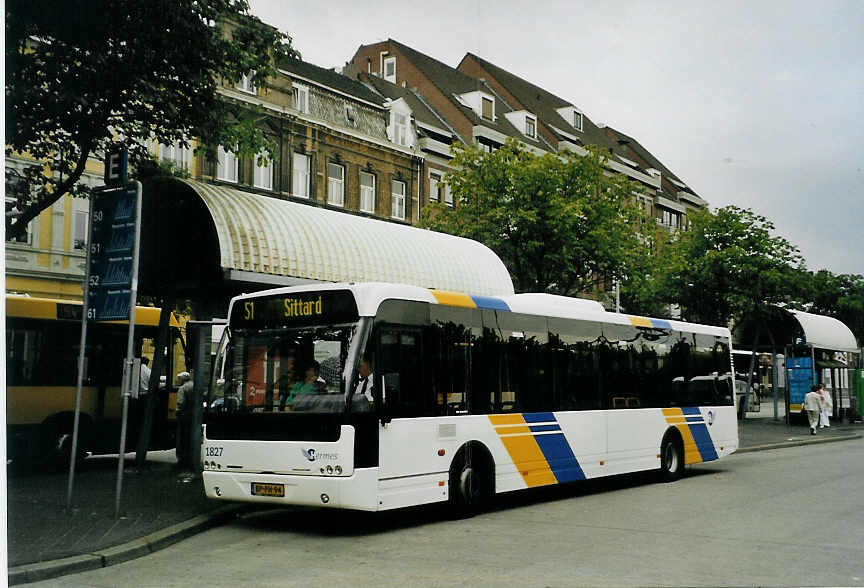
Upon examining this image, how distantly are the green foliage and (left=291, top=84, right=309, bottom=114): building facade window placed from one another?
15.8 metres

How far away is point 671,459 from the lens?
17.3 meters

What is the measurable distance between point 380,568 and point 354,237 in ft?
31.9

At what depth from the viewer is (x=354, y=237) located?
58.9 feet

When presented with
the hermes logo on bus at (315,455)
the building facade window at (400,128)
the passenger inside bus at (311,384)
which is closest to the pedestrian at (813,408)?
the building facade window at (400,128)

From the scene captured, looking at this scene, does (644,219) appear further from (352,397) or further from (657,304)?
(352,397)

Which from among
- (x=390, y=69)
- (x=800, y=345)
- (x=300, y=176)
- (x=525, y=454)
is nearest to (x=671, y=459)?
(x=525, y=454)

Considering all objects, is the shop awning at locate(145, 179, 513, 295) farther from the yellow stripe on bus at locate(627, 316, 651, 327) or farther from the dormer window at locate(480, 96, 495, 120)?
the dormer window at locate(480, 96, 495, 120)

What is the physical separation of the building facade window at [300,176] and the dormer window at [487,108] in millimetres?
18488

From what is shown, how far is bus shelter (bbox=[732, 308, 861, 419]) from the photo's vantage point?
35969 mm

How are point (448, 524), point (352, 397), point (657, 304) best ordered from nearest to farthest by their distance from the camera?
point (352, 397)
point (448, 524)
point (657, 304)

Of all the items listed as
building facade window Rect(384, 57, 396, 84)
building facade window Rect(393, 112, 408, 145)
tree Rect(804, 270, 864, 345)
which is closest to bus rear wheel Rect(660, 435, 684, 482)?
building facade window Rect(393, 112, 408, 145)

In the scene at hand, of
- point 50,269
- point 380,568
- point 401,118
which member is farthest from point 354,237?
point 401,118

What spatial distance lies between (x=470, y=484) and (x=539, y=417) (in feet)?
6.55

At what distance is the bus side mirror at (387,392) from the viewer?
1119 cm
